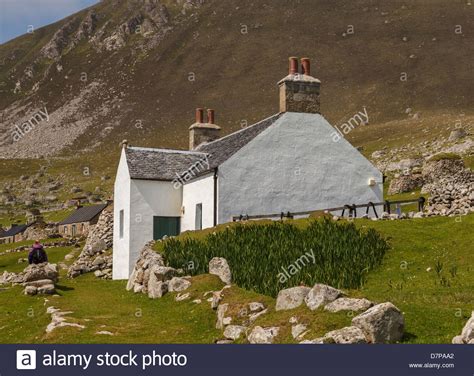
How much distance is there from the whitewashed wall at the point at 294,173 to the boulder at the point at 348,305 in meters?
20.7

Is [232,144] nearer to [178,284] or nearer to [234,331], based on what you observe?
[178,284]

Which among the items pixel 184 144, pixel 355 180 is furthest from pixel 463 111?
pixel 355 180

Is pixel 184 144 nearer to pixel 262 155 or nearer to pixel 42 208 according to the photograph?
pixel 42 208

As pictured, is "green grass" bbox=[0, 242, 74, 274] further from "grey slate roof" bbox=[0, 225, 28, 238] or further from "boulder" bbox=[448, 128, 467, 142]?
"boulder" bbox=[448, 128, 467, 142]

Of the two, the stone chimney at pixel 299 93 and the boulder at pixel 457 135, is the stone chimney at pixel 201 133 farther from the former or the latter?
the boulder at pixel 457 135

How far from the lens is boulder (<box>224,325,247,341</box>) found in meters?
17.1

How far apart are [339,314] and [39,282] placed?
61.5 ft

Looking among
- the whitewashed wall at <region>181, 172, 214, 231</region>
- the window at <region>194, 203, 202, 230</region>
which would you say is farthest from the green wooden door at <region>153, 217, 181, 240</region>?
Answer: the window at <region>194, 203, 202, 230</region>

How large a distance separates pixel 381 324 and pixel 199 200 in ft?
81.5

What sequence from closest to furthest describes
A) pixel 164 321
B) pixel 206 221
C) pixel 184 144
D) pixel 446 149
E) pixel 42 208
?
1. pixel 164 321
2. pixel 206 221
3. pixel 446 149
4. pixel 42 208
5. pixel 184 144

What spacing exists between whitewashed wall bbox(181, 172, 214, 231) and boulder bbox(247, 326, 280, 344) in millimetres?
20398

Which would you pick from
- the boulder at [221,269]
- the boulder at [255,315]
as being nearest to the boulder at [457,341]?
the boulder at [255,315]

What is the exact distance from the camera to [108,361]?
1374 centimetres

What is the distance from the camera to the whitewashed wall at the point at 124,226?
1524 inches
